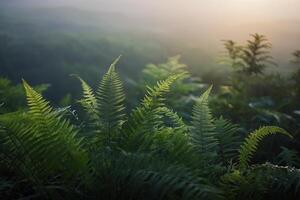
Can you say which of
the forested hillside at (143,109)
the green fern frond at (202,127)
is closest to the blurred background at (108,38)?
the forested hillside at (143,109)

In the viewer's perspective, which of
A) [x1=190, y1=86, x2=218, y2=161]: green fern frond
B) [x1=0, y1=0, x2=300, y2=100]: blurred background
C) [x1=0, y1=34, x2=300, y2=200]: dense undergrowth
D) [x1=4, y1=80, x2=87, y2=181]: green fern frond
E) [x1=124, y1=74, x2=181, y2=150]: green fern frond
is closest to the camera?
[x1=0, y1=34, x2=300, y2=200]: dense undergrowth

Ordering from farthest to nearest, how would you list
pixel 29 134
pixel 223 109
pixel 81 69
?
1. pixel 81 69
2. pixel 223 109
3. pixel 29 134

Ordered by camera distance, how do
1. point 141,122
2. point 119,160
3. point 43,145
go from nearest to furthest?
1. point 119,160
2. point 43,145
3. point 141,122

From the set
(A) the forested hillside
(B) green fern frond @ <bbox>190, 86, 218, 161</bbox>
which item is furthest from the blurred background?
(B) green fern frond @ <bbox>190, 86, 218, 161</bbox>

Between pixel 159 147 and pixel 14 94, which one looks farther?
pixel 14 94

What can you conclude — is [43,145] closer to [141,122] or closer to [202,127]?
[141,122]

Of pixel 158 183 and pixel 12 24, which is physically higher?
pixel 158 183

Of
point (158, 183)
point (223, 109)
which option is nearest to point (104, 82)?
point (158, 183)

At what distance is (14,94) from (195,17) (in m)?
7.81

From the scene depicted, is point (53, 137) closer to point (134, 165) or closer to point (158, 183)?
point (134, 165)

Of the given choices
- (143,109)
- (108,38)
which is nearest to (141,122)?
(143,109)

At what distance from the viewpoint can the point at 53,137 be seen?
7.68 feet

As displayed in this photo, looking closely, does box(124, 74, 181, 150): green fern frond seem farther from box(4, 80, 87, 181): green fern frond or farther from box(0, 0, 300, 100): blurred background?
box(0, 0, 300, 100): blurred background

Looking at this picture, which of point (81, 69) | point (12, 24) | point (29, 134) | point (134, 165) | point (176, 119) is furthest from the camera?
point (12, 24)
